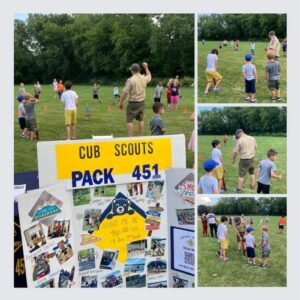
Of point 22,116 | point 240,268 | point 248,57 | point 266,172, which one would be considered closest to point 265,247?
point 240,268

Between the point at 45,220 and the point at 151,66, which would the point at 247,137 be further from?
the point at 45,220

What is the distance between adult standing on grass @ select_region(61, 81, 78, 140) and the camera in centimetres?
559

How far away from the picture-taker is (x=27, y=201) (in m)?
5.02

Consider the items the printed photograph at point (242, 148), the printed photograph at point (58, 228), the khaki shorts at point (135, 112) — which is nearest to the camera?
the printed photograph at point (58, 228)

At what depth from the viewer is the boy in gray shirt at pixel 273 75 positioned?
5352 mm

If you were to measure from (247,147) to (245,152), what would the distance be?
0.17 feet

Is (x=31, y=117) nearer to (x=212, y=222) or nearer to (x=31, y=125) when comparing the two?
(x=31, y=125)

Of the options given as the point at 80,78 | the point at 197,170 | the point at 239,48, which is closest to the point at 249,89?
the point at 239,48

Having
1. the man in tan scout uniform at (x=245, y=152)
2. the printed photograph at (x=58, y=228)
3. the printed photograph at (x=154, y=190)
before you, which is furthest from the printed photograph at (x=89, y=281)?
the man in tan scout uniform at (x=245, y=152)

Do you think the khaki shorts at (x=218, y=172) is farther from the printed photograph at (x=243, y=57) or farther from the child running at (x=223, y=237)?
the printed photograph at (x=243, y=57)

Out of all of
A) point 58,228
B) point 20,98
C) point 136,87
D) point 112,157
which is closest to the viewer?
point 58,228

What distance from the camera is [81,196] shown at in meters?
5.27

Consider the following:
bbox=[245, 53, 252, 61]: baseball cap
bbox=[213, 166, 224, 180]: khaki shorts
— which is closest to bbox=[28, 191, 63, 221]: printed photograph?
bbox=[213, 166, 224, 180]: khaki shorts

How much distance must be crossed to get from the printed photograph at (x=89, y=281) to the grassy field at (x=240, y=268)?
3.42 ft
